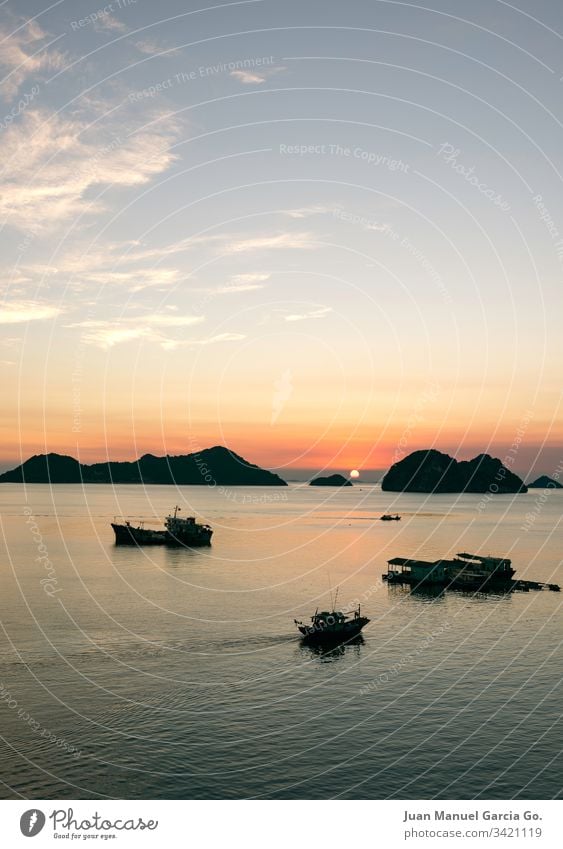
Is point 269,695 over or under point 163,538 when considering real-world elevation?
under

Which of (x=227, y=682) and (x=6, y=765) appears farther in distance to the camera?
(x=227, y=682)

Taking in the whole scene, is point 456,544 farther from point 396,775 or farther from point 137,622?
point 396,775

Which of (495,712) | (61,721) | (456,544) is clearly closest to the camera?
(61,721)

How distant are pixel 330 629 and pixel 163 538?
10770cm

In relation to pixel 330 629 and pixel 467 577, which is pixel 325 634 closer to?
pixel 330 629

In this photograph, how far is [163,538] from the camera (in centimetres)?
17788

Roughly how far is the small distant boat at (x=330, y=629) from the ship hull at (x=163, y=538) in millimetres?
97341

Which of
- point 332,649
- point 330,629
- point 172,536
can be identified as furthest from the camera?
point 172,536

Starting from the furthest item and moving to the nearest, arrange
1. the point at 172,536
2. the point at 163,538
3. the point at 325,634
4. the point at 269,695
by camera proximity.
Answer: the point at 163,538 → the point at 172,536 → the point at 325,634 → the point at 269,695

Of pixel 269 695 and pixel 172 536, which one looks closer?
pixel 269 695

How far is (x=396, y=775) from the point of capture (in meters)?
43.0

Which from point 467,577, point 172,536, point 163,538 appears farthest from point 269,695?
point 163,538
